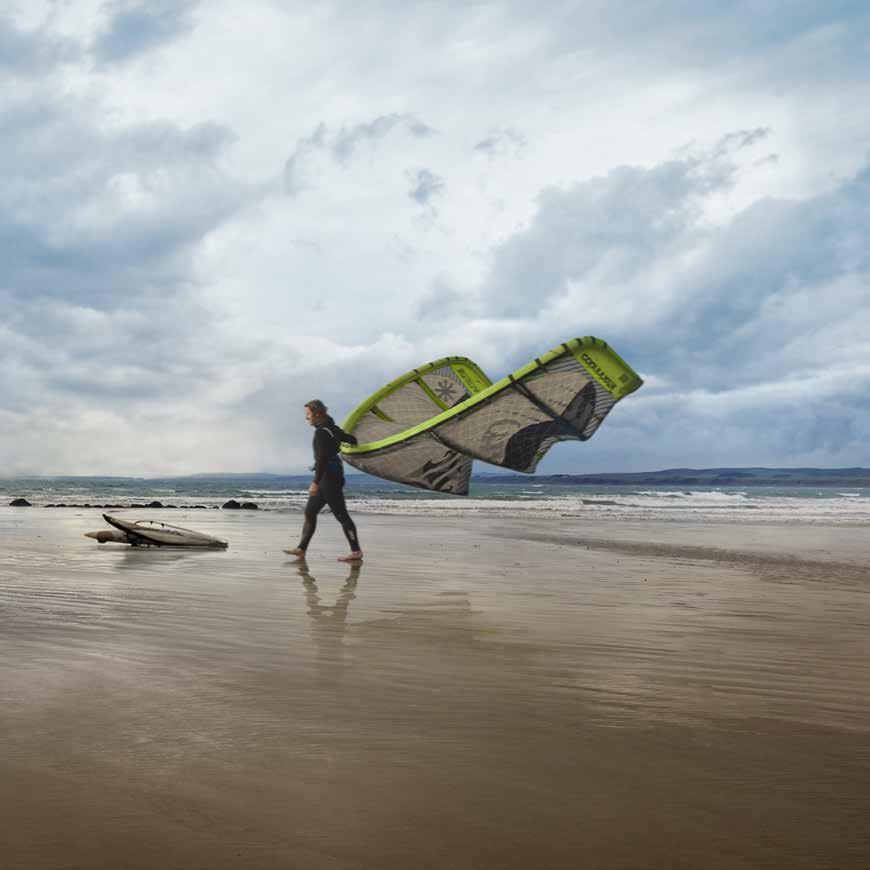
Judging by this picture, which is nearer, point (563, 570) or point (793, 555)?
point (563, 570)

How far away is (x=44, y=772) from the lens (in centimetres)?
315

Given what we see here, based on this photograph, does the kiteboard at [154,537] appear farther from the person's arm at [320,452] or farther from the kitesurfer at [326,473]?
the person's arm at [320,452]

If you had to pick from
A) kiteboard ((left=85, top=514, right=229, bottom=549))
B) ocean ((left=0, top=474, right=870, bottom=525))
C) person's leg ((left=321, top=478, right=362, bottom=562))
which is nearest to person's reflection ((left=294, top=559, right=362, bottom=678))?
person's leg ((left=321, top=478, right=362, bottom=562))

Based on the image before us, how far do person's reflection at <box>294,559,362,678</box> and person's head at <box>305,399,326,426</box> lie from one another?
2111 mm

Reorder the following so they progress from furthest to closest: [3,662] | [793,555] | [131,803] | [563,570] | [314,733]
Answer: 1. [793,555]
2. [563,570]
3. [3,662]
4. [314,733]
5. [131,803]

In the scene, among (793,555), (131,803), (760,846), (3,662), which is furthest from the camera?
(793,555)

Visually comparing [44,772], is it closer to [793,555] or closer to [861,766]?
[861,766]

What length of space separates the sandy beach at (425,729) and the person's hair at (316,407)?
317cm

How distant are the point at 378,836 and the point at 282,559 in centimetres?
970

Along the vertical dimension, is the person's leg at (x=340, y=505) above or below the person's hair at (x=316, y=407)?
below

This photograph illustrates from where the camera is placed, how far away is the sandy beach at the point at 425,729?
2680mm

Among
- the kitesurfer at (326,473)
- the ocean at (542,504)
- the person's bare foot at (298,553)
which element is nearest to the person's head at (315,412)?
the kitesurfer at (326,473)

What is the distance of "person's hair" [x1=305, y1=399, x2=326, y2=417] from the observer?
11430mm

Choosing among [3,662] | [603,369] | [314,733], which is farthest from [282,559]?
[314,733]
